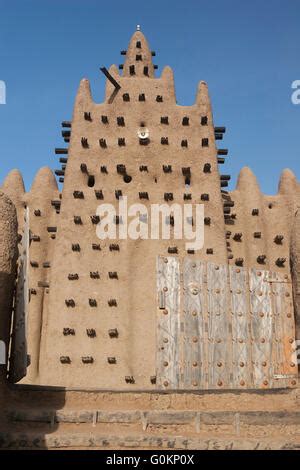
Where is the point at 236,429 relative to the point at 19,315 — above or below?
below

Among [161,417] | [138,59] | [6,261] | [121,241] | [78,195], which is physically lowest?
[161,417]

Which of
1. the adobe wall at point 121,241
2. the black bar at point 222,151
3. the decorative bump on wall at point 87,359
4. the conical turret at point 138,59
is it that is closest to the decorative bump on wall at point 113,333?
the adobe wall at point 121,241

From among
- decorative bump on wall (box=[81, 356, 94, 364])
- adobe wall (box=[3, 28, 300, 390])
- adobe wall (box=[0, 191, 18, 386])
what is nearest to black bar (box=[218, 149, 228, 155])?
adobe wall (box=[3, 28, 300, 390])

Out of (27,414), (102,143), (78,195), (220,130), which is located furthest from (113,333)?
(220,130)

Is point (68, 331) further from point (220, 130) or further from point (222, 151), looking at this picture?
point (220, 130)

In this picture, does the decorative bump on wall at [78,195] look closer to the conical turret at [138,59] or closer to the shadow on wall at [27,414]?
the conical turret at [138,59]

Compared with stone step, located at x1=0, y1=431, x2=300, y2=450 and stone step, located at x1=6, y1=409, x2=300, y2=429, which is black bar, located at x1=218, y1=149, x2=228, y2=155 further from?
stone step, located at x1=0, y1=431, x2=300, y2=450

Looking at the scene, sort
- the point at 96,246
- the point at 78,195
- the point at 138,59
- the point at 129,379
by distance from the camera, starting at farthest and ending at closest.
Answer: the point at 138,59 → the point at 78,195 → the point at 96,246 → the point at 129,379

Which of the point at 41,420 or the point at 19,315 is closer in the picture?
the point at 41,420

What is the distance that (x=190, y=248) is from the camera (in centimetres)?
1519
